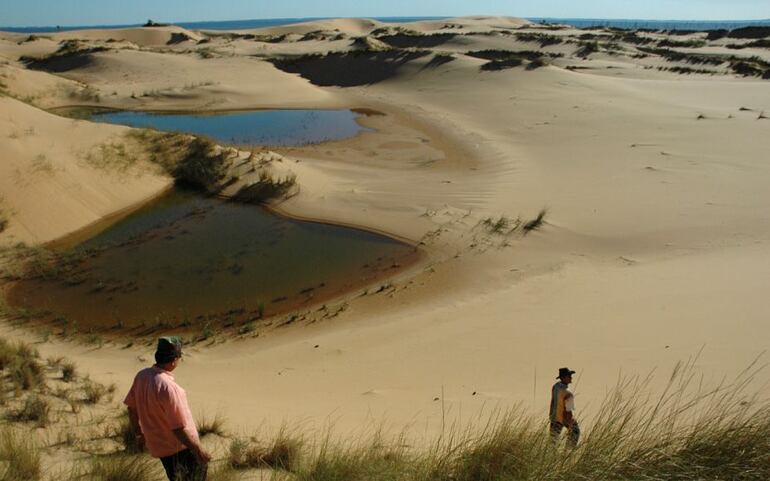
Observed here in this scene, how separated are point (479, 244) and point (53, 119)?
12.5 metres

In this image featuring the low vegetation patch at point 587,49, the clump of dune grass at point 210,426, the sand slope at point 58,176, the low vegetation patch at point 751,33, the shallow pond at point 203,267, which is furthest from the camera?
the low vegetation patch at point 751,33

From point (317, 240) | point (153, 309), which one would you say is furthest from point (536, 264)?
point (153, 309)

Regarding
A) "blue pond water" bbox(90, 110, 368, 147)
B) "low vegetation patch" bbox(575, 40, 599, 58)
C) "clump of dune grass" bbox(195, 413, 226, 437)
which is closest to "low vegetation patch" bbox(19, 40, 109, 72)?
"blue pond water" bbox(90, 110, 368, 147)

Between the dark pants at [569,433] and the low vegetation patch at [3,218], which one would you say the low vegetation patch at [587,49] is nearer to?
the low vegetation patch at [3,218]

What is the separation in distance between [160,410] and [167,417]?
62 mm

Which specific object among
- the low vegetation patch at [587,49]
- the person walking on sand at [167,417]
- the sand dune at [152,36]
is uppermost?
the sand dune at [152,36]

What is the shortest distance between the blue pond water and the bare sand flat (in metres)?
1.64

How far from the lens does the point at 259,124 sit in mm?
24141

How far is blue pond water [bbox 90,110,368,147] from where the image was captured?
21.4 meters

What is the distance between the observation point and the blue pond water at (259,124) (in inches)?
842

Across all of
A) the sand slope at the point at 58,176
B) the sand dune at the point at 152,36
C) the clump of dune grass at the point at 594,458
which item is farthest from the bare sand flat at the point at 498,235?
the sand dune at the point at 152,36

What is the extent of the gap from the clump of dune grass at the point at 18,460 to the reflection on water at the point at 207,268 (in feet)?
15.2

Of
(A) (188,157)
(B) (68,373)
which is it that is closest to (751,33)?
(A) (188,157)

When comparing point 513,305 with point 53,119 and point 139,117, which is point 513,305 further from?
point 139,117
